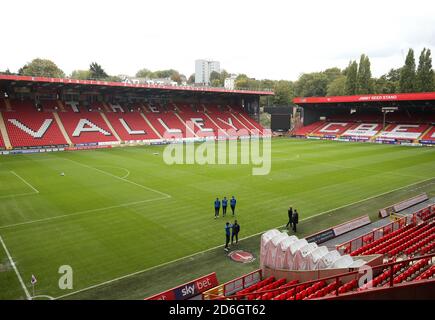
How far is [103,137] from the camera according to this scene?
2111 inches

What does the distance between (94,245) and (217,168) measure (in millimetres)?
19948

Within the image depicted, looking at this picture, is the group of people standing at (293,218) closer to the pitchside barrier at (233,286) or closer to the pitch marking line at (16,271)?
the pitchside barrier at (233,286)

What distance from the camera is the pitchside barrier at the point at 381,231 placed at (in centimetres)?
1446

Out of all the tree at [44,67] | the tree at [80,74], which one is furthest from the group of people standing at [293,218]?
the tree at [80,74]

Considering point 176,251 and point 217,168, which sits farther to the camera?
point 217,168

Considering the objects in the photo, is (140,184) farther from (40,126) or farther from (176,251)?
(40,126)

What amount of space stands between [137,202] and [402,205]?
54.3ft

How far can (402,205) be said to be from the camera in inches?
825

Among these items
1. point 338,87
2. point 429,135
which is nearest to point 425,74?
point 429,135

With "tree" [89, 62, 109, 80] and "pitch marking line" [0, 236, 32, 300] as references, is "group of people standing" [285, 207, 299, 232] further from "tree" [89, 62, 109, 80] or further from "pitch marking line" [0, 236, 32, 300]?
"tree" [89, 62, 109, 80]

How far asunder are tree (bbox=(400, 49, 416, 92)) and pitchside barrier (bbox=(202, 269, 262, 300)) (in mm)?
72653

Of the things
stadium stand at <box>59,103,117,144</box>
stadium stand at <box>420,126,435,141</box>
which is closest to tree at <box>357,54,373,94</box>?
stadium stand at <box>420,126,435,141</box>
